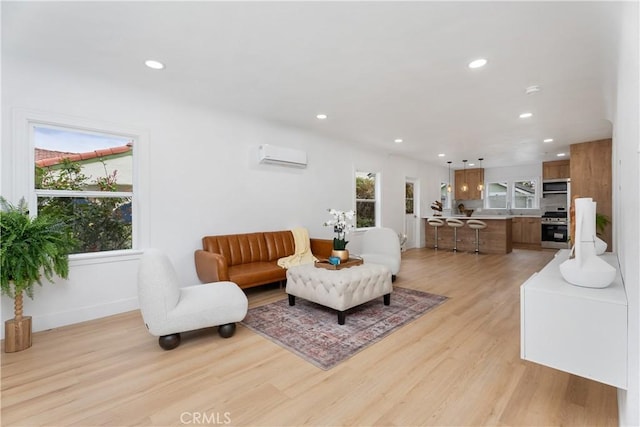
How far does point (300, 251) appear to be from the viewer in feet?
15.1

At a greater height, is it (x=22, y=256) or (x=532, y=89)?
(x=532, y=89)

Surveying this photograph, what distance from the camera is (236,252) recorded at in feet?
13.4

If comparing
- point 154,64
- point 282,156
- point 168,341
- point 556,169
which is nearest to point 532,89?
point 282,156

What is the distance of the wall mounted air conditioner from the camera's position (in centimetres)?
447

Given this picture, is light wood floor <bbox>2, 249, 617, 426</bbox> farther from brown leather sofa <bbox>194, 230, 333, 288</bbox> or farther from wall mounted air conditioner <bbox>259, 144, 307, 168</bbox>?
wall mounted air conditioner <bbox>259, 144, 307, 168</bbox>

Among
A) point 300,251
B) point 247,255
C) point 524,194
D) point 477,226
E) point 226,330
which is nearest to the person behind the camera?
point 226,330

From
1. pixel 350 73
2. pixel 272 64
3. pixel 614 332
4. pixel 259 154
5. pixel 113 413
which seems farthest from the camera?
pixel 259 154

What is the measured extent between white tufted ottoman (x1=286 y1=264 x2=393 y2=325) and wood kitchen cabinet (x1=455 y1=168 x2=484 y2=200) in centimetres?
775

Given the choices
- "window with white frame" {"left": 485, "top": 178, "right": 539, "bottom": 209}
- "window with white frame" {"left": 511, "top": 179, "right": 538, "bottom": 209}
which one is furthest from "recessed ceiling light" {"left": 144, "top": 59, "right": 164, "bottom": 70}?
"window with white frame" {"left": 511, "top": 179, "right": 538, "bottom": 209}

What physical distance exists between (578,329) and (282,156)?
4053 millimetres

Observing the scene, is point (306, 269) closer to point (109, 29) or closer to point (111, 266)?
point (111, 266)

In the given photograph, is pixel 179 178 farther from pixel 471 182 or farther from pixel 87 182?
pixel 471 182

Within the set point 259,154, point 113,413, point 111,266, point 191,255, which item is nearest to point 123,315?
point 111,266

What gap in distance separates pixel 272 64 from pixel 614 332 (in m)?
3.14
